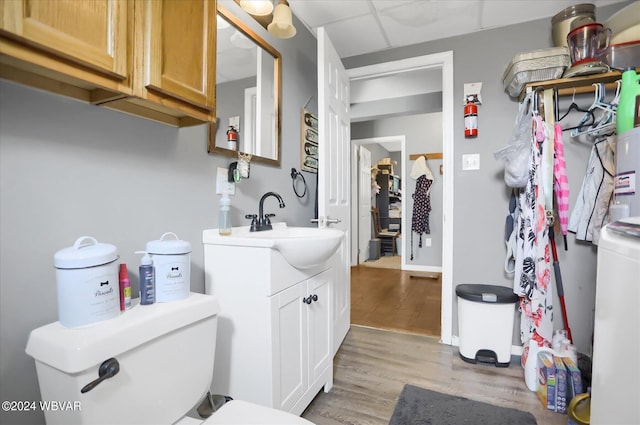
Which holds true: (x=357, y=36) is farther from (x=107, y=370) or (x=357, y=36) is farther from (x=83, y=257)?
(x=107, y=370)

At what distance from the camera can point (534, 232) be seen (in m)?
1.71

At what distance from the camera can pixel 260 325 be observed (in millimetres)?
1157

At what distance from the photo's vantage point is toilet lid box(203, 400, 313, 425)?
0.81 meters

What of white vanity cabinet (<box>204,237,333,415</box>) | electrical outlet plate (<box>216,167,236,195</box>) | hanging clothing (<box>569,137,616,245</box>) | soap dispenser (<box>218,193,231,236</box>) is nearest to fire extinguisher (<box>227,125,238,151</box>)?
electrical outlet plate (<box>216,167,236,195</box>)

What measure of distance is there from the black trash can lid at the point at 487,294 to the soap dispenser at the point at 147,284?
1.84 meters

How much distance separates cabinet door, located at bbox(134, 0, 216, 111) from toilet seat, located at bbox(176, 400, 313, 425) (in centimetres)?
94

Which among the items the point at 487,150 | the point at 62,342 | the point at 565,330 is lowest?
the point at 565,330

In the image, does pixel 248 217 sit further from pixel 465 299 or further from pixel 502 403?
pixel 502 403

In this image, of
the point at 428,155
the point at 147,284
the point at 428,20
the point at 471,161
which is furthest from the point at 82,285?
the point at 428,155

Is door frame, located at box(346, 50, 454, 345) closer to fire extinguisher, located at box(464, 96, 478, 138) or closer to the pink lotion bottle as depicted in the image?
fire extinguisher, located at box(464, 96, 478, 138)

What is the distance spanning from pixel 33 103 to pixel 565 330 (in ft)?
8.68

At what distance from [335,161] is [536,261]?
4.50ft

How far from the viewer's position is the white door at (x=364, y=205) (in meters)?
5.20

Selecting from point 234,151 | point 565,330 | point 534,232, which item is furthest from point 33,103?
point 565,330
